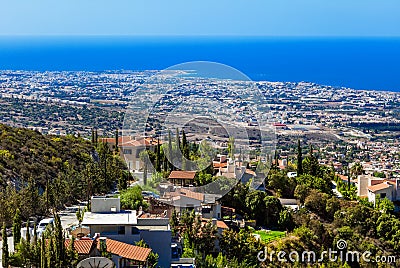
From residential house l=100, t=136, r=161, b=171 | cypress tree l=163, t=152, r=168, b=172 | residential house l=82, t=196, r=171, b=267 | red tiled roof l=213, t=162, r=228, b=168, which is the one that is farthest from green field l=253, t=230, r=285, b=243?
residential house l=100, t=136, r=161, b=171

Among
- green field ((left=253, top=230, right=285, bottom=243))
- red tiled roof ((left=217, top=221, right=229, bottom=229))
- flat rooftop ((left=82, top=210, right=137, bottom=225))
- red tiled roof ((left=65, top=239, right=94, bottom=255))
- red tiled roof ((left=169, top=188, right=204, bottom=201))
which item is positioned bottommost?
green field ((left=253, top=230, right=285, bottom=243))

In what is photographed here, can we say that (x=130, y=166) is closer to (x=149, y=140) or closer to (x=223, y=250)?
(x=149, y=140)

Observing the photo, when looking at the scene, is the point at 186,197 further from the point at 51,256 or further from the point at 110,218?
the point at 51,256

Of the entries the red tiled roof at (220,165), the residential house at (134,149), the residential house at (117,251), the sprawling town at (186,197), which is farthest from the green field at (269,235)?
the residential house at (117,251)

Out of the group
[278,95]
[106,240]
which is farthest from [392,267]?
[278,95]

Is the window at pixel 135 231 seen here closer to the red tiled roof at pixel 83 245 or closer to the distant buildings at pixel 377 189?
the red tiled roof at pixel 83 245

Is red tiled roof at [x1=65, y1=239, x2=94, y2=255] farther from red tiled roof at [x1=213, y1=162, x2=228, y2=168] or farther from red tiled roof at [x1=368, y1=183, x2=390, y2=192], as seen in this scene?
red tiled roof at [x1=368, y1=183, x2=390, y2=192]
